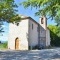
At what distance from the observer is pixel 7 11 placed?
28.0 meters

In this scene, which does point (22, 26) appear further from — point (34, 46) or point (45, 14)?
point (45, 14)

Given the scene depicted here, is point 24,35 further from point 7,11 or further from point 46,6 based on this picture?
point 46,6

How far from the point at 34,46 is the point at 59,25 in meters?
29.3

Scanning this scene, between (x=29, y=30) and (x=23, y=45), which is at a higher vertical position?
(x=29, y=30)

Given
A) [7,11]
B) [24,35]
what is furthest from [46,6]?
[24,35]

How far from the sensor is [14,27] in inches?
1686

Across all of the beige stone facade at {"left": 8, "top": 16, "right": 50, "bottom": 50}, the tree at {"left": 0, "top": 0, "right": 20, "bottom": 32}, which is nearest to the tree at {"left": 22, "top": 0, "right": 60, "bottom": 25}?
the tree at {"left": 0, "top": 0, "right": 20, "bottom": 32}


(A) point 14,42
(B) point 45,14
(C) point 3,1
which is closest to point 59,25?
(B) point 45,14

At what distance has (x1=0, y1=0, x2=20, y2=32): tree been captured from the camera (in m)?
26.5

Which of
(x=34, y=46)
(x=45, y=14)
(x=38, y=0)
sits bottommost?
(x=34, y=46)

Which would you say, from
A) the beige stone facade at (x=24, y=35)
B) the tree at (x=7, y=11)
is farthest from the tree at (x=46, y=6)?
the beige stone facade at (x=24, y=35)

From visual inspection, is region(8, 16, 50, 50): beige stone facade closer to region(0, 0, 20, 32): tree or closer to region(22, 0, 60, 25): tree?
region(0, 0, 20, 32): tree

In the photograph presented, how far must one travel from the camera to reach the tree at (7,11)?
26466 millimetres

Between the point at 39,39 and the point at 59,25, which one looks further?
the point at 39,39
